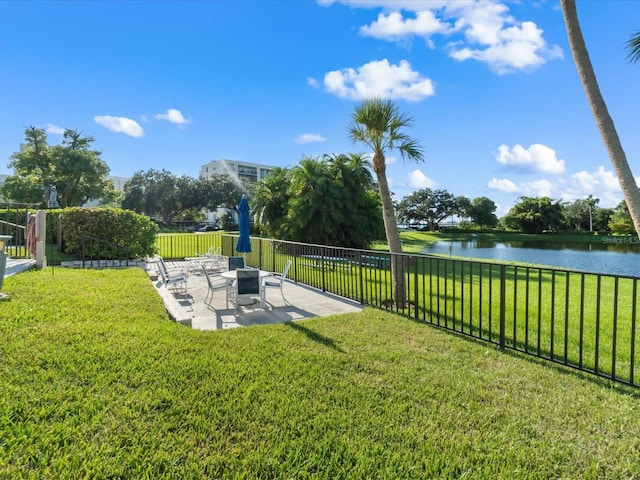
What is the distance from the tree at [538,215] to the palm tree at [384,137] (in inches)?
2305

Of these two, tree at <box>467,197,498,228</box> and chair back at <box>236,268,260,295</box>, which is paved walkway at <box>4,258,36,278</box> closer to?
chair back at <box>236,268,260,295</box>

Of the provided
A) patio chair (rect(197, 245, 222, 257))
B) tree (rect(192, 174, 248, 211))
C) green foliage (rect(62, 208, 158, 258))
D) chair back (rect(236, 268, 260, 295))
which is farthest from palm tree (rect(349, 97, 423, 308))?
tree (rect(192, 174, 248, 211))

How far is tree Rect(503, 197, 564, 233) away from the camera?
184 ft

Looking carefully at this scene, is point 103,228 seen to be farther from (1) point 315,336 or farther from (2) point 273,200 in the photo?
(2) point 273,200

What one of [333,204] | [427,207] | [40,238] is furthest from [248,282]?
[427,207]

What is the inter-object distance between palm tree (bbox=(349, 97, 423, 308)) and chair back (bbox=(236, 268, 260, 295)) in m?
2.76

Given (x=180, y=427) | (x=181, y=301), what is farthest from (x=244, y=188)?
(x=180, y=427)

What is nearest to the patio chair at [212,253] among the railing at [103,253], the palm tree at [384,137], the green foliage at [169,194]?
the railing at [103,253]

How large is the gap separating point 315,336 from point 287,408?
69.9 inches

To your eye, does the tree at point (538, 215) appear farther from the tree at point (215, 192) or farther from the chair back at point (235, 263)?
the chair back at point (235, 263)

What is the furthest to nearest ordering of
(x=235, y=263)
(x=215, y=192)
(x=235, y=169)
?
(x=235, y=169) < (x=215, y=192) < (x=235, y=263)

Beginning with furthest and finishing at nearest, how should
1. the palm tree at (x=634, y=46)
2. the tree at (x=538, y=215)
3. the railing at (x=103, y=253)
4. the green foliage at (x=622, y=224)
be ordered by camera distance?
1. the tree at (x=538, y=215)
2. the green foliage at (x=622, y=224)
3. the railing at (x=103, y=253)
4. the palm tree at (x=634, y=46)

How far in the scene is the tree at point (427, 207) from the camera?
6881cm

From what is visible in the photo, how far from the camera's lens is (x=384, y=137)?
23.6 feet
